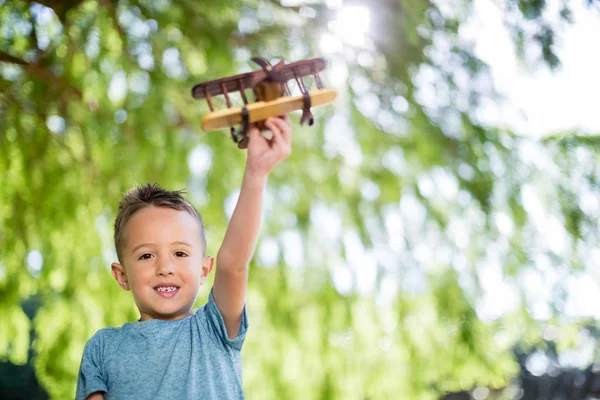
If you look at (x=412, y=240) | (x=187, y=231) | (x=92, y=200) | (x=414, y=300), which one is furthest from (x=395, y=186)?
(x=187, y=231)

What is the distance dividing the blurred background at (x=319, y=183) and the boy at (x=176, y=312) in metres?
2.12

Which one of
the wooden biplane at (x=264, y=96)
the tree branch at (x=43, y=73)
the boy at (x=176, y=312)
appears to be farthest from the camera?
the tree branch at (x=43, y=73)

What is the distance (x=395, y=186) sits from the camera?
3.82m

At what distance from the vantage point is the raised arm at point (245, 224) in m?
1.29

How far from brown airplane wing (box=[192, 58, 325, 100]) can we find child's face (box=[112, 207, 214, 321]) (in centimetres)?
28

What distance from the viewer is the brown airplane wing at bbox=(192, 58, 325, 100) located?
4.22 ft

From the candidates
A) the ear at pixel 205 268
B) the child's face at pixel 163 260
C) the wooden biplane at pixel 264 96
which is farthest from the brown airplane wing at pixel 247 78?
the ear at pixel 205 268

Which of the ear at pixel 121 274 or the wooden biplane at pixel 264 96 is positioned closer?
the wooden biplane at pixel 264 96

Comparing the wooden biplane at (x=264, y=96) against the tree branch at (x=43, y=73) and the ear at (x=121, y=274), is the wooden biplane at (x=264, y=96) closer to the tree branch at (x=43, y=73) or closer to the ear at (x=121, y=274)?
the ear at (x=121, y=274)

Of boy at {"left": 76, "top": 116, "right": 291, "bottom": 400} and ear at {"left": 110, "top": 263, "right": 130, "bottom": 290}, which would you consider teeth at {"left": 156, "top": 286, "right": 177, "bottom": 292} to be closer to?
boy at {"left": 76, "top": 116, "right": 291, "bottom": 400}

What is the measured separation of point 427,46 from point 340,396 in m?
1.76

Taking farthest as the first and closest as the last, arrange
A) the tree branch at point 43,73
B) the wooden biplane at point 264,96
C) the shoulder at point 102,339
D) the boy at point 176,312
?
the tree branch at point 43,73 < the shoulder at point 102,339 < the boy at point 176,312 < the wooden biplane at point 264,96

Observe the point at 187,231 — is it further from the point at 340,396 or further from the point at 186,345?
the point at 340,396

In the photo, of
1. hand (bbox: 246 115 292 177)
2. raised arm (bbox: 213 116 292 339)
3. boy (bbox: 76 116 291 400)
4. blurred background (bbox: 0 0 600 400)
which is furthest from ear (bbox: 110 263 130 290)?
blurred background (bbox: 0 0 600 400)
